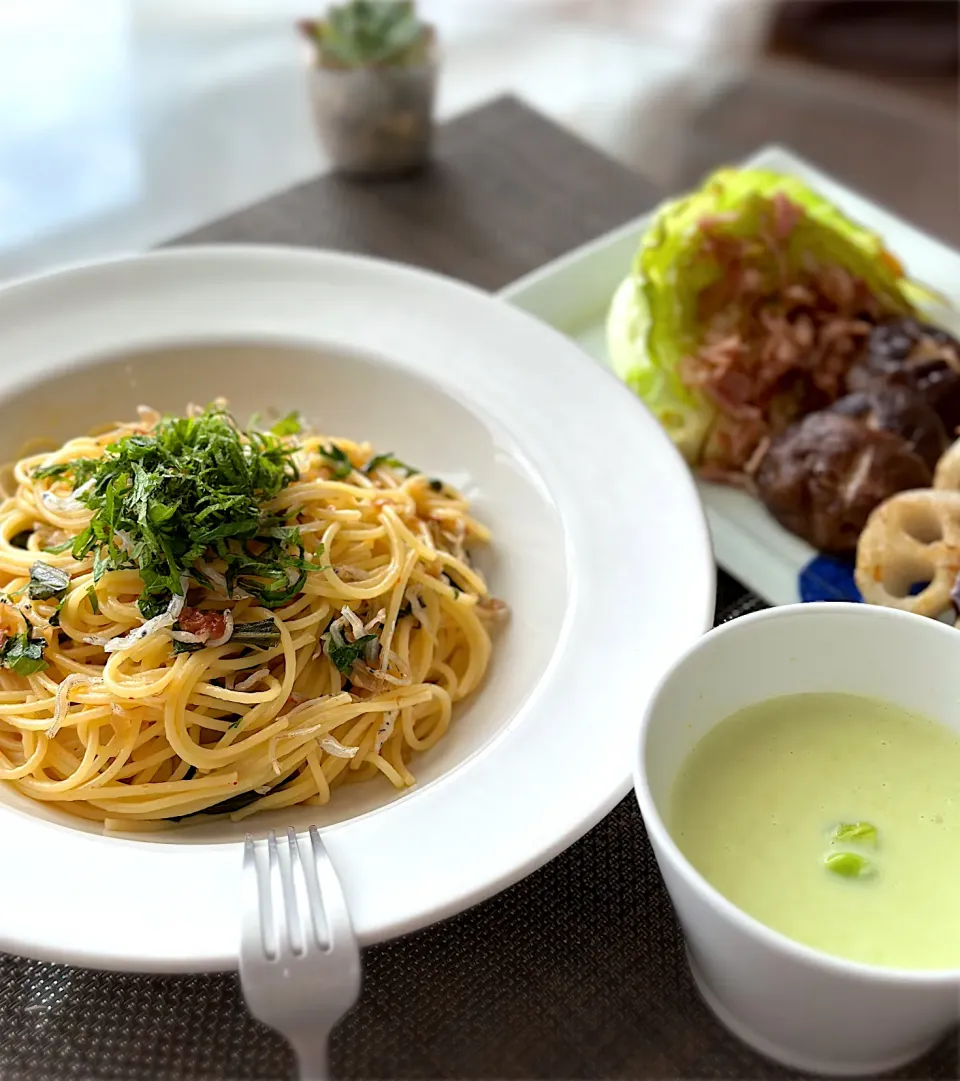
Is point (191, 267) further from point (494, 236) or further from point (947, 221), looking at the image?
point (947, 221)

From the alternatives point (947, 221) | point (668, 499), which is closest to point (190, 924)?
point (668, 499)

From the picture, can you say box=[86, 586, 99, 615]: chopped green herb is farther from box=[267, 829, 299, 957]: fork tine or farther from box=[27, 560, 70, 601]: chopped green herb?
box=[267, 829, 299, 957]: fork tine

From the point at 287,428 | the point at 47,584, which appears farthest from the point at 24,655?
the point at 287,428

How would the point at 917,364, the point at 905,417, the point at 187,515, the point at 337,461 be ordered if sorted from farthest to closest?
the point at 917,364 < the point at 905,417 < the point at 337,461 < the point at 187,515

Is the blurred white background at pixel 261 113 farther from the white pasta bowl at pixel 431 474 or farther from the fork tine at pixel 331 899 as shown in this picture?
the fork tine at pixel 331 899

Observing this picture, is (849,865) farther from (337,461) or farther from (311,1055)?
(337,461)

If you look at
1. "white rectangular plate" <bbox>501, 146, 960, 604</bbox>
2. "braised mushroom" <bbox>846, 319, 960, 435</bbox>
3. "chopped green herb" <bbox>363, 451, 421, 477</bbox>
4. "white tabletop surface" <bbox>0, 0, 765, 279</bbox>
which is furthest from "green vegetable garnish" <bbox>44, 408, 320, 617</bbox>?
"white tabletop surface" <bbox>0, 0, 765, 279</bbox>
